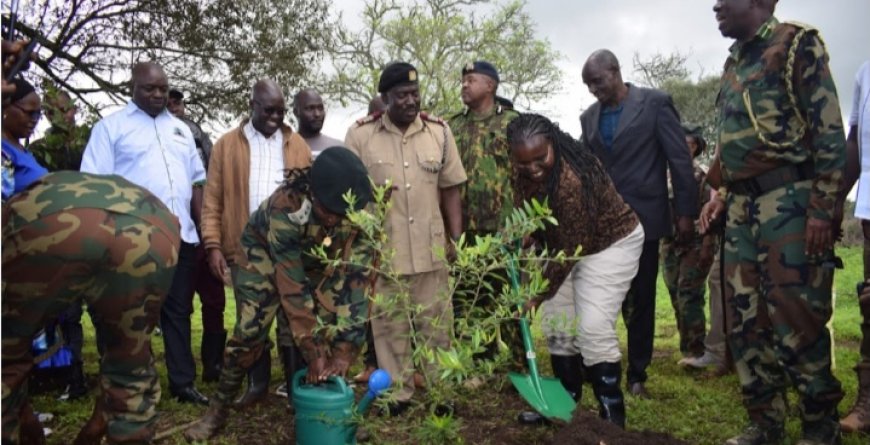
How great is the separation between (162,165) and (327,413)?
2266 millimetres

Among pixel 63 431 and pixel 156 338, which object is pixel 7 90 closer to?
pixel 63 431

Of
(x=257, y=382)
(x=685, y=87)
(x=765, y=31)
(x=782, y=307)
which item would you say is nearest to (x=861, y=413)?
(x=782, y=307)

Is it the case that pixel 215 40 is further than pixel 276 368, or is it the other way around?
pixel 215 40

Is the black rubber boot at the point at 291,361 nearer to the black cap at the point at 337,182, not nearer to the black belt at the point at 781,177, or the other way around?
the black cap at the point at 337,182

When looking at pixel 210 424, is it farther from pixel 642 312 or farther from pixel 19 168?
pixel 642 312

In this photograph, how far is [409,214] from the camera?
15.3ft

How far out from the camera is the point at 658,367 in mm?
6109

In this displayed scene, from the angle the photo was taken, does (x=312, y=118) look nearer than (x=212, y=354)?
No

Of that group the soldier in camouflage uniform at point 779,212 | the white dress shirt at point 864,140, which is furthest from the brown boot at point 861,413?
the white dress shirt at point 864,140

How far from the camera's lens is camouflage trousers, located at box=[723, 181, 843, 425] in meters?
3.55

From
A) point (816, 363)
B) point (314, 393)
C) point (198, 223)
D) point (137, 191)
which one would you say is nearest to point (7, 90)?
point (137, 191)

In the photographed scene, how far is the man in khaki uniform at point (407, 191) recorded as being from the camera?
4613 millimetres

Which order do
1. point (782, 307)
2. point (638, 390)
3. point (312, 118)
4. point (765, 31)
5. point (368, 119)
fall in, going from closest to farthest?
point (782, 307) < point (765, 31) < point (368, 119) < point (638, 390) < point (312, 118)

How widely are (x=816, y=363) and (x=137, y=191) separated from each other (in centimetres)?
307
